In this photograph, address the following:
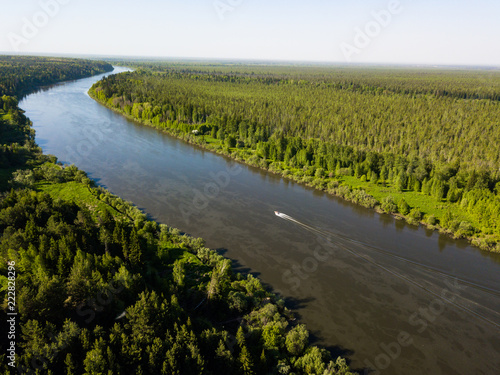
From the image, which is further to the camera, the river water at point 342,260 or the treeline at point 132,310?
the river water at point 342,260

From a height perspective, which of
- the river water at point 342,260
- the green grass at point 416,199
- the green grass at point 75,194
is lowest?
the river water at point 342,260

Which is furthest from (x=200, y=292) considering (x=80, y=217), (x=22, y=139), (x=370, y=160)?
(x=22, y=139)

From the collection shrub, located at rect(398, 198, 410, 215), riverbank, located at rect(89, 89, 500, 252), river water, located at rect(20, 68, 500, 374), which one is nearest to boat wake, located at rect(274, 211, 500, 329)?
river water, located at rect(20, 68, 500, 374)

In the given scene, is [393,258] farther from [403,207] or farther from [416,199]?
[416,199]

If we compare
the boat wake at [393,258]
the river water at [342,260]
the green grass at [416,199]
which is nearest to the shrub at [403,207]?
the green grass at [416,199]

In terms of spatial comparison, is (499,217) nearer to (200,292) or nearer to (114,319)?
(200,292)

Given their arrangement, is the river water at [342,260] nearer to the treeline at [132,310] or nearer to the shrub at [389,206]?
the shrub at [389,206]

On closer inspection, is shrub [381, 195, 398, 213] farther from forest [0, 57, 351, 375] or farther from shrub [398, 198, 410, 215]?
forest [0, 57, 351, 375]
